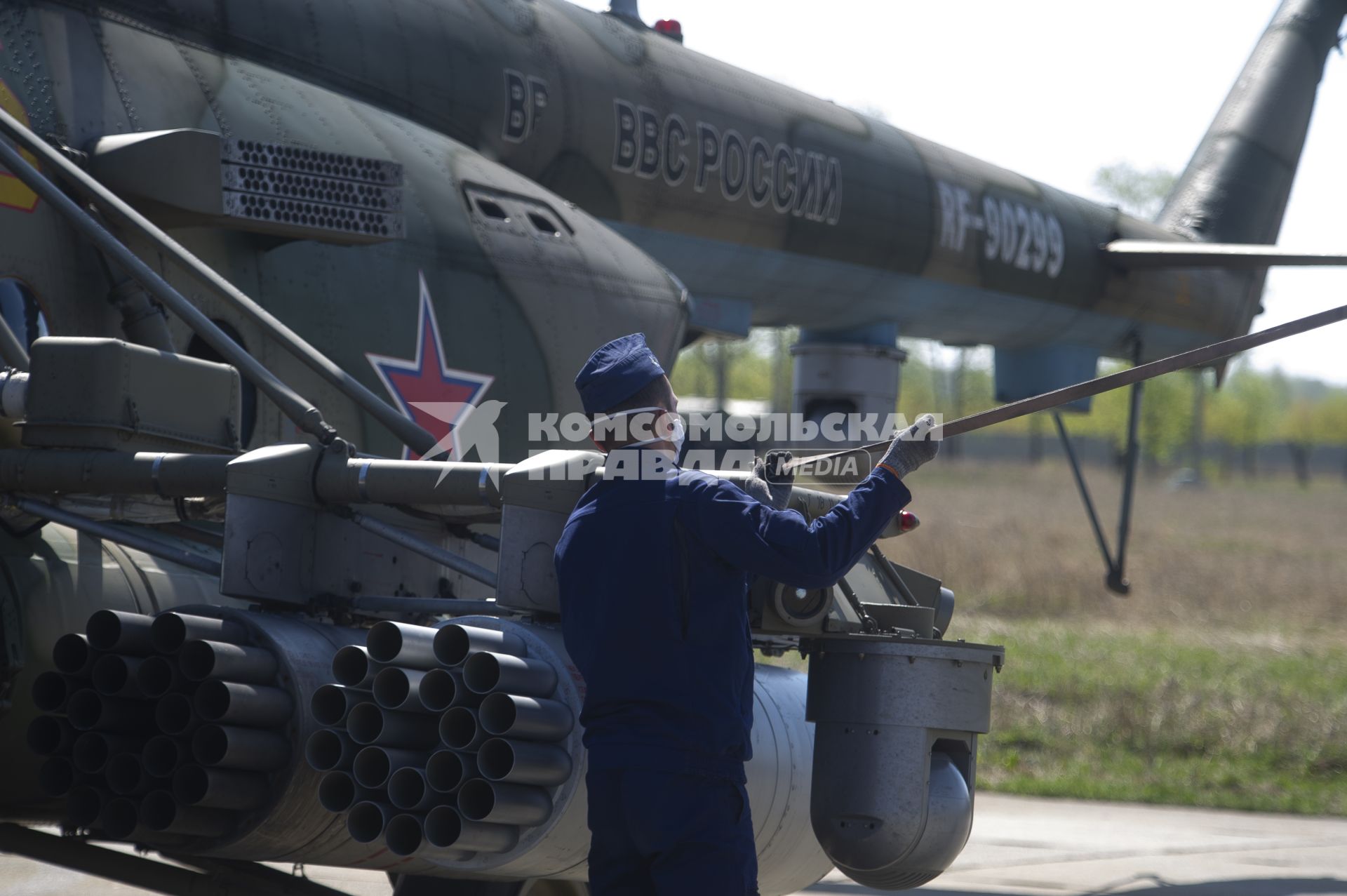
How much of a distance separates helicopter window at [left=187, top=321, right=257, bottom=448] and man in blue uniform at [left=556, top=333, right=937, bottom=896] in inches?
79.9

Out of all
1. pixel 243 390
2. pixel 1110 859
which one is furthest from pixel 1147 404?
pixel 243 390

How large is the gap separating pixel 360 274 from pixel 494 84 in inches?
71.9

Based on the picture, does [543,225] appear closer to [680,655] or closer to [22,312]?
[22,312]

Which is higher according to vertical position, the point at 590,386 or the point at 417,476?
the point at 590,386

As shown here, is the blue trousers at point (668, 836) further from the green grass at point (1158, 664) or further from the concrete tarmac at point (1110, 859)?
the green grass at point (1158, 664)

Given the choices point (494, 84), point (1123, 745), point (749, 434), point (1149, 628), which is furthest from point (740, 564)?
point (1149, 628)

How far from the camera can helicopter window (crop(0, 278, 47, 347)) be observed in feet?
14.7

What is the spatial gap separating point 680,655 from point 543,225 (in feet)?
10.8

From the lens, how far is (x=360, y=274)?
→ 5.36m

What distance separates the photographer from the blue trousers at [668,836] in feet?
10.1

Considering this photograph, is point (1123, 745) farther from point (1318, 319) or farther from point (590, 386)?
point (590, 386)

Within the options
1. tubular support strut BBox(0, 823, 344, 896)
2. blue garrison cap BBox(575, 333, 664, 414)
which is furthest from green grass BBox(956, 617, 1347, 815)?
blue garrison cap BBox(575, 333, 664, 414)

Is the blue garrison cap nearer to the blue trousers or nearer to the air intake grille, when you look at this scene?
the blue trousers

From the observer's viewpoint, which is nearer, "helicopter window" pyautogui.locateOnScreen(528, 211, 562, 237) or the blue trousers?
the blue trousers
